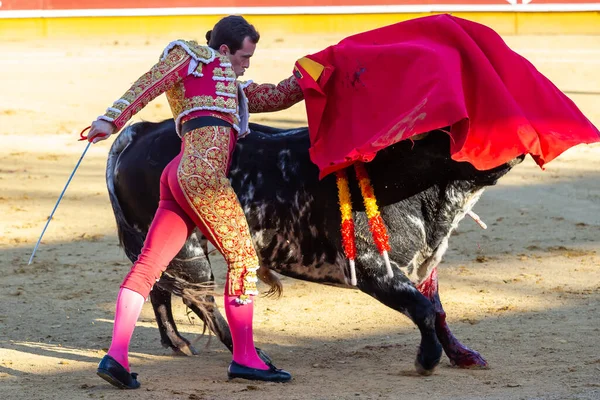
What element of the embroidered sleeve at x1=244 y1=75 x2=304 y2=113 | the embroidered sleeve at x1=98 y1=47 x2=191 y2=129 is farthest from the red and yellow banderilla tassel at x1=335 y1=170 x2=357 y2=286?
the embroidered sleeve at x1=98 y1=47 x2=191 y2=129

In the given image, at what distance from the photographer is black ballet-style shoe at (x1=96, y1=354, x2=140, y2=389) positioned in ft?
11.0

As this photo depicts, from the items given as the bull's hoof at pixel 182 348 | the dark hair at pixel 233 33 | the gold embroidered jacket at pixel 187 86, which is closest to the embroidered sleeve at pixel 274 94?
the gold embroidered jacket at pixel 187 86

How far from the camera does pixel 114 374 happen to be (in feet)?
11.0

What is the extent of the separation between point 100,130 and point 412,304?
3.78ft

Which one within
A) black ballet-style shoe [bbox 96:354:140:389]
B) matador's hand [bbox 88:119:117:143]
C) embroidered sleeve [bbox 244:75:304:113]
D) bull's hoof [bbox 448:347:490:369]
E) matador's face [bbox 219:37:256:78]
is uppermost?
matador's face [bbox 219:37:256:78]

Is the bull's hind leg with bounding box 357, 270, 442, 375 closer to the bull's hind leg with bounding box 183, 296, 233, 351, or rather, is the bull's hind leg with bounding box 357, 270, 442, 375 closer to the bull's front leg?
the bull's front leg

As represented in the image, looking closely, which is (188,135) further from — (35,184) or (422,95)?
(35,184)

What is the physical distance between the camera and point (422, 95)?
3.48 m

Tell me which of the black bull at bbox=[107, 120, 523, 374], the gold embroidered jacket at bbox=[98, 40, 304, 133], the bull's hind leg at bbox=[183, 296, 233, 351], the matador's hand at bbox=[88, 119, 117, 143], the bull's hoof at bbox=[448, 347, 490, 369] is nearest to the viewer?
the matador's hand at bbox=[88, 119, 117, 143]

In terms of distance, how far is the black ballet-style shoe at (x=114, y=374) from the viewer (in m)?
3.36

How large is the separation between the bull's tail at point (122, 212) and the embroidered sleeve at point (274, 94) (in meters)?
0.53

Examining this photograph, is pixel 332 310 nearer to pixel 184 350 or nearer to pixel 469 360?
pixel 184 350

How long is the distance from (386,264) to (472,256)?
2.14 metres

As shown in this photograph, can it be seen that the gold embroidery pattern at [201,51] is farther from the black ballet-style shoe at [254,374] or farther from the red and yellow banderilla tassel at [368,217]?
the black ballet-style shoe at [254,374]
